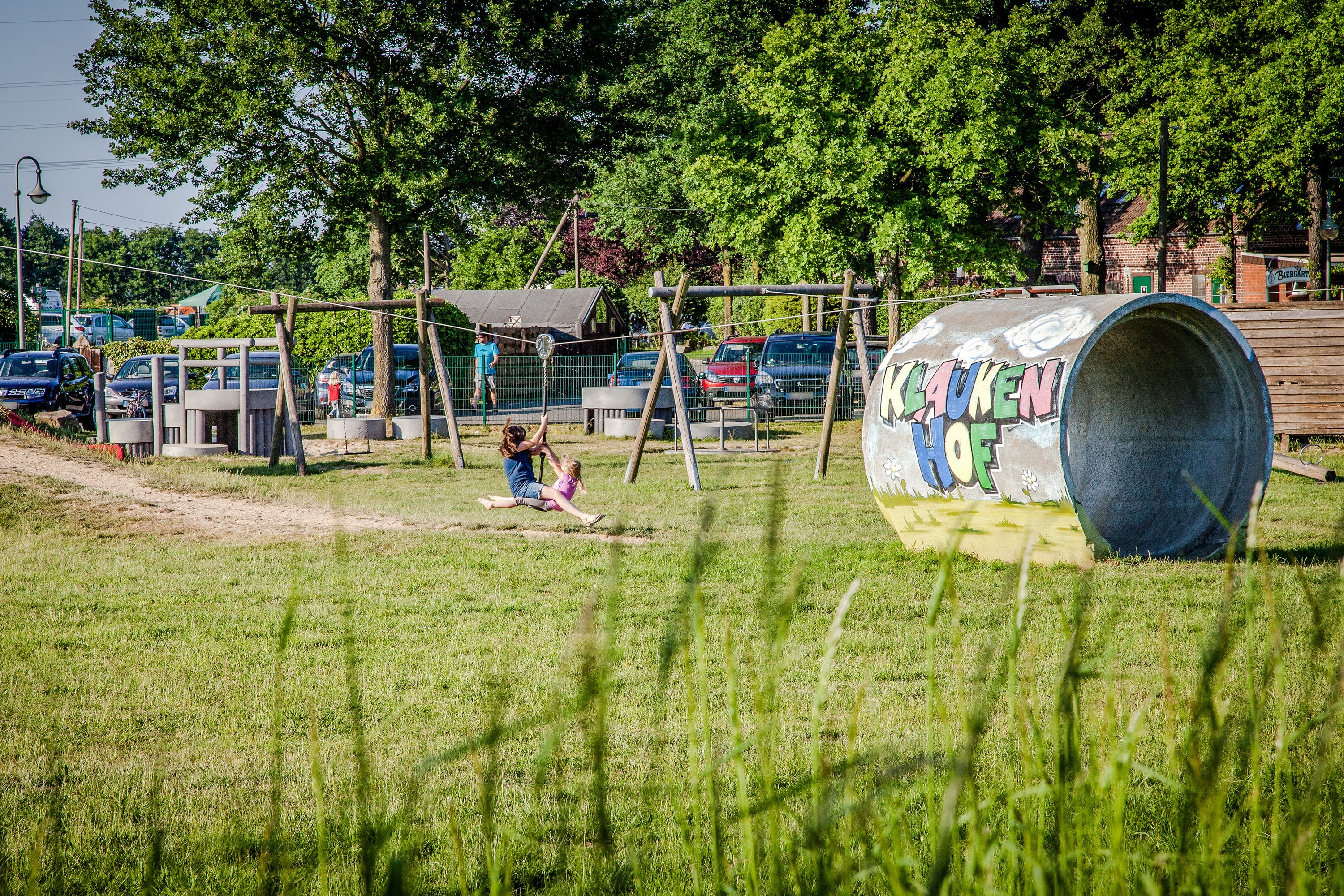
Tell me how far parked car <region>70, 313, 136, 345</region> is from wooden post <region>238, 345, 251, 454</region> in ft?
131

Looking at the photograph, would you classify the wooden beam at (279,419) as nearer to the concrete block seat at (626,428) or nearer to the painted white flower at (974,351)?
the concrete block seat at (626,428)

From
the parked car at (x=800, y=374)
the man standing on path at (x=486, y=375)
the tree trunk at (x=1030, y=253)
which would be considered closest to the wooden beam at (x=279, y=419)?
the man standing on path at (x=486, y=375)

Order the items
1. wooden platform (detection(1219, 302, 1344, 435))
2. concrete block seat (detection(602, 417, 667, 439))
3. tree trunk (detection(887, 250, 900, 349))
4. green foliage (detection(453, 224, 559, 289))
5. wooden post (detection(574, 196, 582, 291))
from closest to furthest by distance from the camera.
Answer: wooden platform (detection(1219, 302, 1344, 435)), concrete block seat (detection(602, 417, 667, 439)), tree trunk (detection(887, 250, 900, 349)), wooden post (detection(574, 196, 582, 291)), green foliage (detection(453, 224, 559, 289))

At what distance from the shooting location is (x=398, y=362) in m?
30.7

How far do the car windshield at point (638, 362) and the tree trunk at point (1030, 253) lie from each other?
43.2ft

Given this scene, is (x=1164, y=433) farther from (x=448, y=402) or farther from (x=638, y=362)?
(x=638, y=362)

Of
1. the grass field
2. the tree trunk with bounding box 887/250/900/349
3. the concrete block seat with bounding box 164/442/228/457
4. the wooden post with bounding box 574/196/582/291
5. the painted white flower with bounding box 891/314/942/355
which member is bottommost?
the grass field

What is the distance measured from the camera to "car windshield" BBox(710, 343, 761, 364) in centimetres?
2727

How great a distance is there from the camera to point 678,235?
147 ft

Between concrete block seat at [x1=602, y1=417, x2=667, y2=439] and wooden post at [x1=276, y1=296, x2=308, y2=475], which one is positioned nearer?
wooden post at [x1=276, y1=296, x2=308, y2=475]

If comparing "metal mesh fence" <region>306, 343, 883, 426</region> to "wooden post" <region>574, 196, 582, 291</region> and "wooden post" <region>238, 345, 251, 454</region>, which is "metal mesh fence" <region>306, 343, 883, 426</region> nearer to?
"wooden post" <region>238, 345, 251, 454</region>

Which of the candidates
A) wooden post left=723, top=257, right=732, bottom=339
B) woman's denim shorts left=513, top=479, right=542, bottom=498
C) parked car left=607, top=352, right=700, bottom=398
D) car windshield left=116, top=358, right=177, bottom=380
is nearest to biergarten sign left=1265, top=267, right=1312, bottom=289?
wooden post left=723, top=257, right=732, bottom=339

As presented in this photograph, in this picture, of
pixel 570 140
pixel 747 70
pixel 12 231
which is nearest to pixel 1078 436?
pixel 570 140

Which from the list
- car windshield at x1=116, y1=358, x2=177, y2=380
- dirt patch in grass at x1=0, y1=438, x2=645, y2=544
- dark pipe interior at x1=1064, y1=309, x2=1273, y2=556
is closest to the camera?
dark pipe interior at x1=1064, y1=309, x2=1273, y2=556
